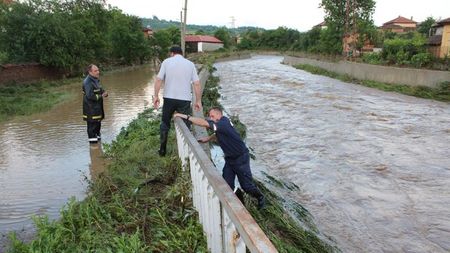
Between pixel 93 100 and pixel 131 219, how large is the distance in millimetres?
4749

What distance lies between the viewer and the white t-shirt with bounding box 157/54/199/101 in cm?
614

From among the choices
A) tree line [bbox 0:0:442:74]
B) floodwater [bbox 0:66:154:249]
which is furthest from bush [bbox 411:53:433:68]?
floodwater [bbox 0:66:154:249]

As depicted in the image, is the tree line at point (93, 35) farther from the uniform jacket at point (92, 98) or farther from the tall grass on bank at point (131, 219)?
the tall grass on bank at point (131, 219)

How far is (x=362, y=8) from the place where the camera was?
1555 inches

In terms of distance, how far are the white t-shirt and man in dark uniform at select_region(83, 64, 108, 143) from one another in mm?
2917

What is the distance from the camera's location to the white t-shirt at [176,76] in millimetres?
6141

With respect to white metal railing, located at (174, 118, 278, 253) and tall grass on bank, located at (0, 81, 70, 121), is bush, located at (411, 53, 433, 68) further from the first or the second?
white metal railing, located at (174, 118, 278, 253)

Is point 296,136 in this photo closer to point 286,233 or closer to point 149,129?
point 149,129

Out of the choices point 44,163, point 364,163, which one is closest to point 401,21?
point 364,163

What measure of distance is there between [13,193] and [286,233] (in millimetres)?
4250

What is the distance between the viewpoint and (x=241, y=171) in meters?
5.18

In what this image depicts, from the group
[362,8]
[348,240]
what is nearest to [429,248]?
[348,240]

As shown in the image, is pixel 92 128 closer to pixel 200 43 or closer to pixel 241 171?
pixel 241 171

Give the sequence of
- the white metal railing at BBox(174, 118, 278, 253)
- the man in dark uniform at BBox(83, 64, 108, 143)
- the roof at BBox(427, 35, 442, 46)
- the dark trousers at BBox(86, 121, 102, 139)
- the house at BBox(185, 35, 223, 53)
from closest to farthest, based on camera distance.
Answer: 1. the white metal railing at BBox(174, 118, 278, 253)
2. the man in dark uniform at BBox(83, 64, 108, 143)
3. the dark trousers at BBox(86, 121, 102, 139)
4. the roof at BBox(427, 35, 442, 46)
5. the house at BBox(185, 35, 223, 53)
